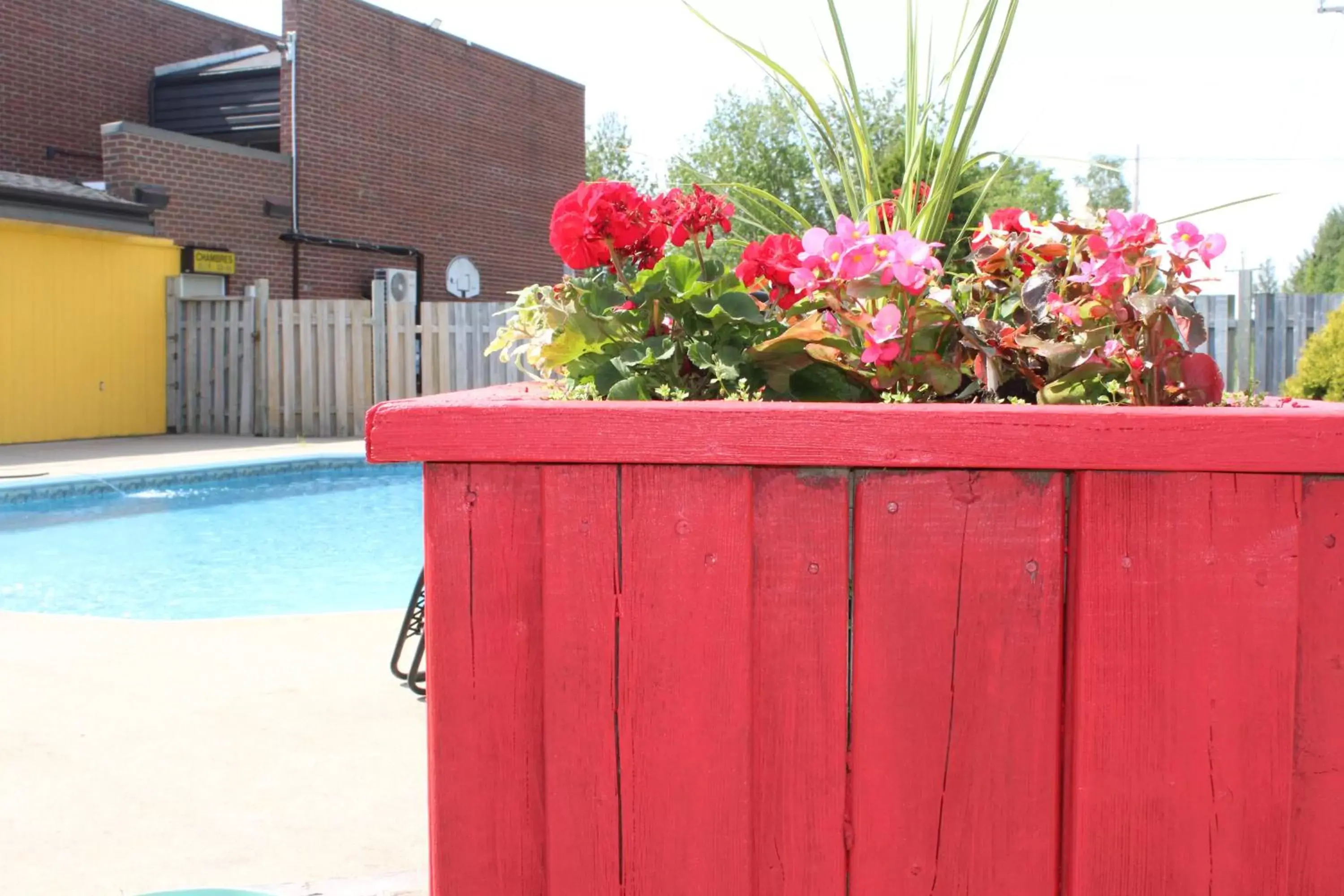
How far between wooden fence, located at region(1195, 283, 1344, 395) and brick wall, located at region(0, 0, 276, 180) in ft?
39.0

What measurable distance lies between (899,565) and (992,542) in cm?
10

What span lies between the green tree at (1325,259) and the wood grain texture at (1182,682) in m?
66.0

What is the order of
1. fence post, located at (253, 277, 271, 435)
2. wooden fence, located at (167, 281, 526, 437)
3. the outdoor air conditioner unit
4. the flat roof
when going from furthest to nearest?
the outdoor air conditioner unit
wooden fence, located at (167, 281, 526, 437)
fence post, located at (253, 277, 271, 435)
the flat roof

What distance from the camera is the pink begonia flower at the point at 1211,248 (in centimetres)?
139

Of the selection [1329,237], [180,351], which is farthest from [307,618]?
[1329,237]

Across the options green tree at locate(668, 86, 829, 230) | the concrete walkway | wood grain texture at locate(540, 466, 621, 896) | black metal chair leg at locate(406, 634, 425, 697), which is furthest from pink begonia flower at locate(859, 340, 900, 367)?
green tree at locate(668, 86, 829, 230)

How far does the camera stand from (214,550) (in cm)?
809

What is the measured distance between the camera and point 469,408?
1188mm

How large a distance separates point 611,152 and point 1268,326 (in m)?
24.5

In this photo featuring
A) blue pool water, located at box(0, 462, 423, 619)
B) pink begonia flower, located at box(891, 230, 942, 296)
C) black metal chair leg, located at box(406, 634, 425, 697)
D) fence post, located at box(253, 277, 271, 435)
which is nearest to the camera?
pink begonia flower, located at box(891, 230, 942, 296)

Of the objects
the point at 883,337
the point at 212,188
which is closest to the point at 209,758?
the point at 883,337

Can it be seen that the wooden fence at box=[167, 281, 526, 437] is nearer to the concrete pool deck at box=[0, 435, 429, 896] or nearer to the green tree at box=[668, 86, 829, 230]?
the concrete pool deck at box=[0, 435, 429, 896]

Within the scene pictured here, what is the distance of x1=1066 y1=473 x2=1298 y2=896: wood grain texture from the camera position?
45.1 inches

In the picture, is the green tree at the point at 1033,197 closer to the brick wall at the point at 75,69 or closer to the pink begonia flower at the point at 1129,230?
the pink begonia flower at the point at 1129,230
